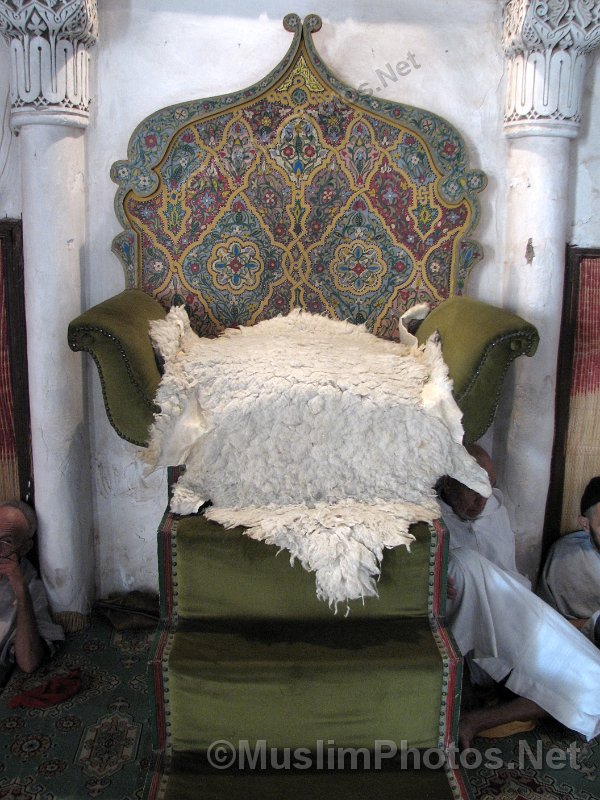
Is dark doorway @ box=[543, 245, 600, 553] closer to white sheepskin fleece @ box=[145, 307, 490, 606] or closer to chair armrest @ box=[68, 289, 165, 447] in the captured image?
white sheepskin fleece @ box=[145, 307, 490, 606]

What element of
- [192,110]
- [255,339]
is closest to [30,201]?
[192,110]

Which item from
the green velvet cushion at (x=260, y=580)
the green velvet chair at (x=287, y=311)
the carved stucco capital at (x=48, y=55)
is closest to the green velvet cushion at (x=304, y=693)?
the green velvet chair at (x=287, y=311)

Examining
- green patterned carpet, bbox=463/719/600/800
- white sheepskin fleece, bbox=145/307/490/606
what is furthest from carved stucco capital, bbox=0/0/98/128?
green patterned carpet, bbox=463/719/600/800

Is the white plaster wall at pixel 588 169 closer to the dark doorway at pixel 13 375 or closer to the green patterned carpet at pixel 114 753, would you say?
the green patterned carpet at pixel 114 753

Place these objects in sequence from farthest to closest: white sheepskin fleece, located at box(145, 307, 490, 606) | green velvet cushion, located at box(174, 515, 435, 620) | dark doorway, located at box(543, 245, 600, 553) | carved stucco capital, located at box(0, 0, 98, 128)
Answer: dark doorway, located at box(543, 245, 600, 553) < carved stucco capital, located at box(0, 0, 98, 128) < white sheepskin fleece, located at box(145, 307, 490, 606) < green velvet cushion, located at box(174, 515, 435, 620)

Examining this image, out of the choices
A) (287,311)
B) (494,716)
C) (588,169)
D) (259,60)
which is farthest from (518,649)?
(259,60)

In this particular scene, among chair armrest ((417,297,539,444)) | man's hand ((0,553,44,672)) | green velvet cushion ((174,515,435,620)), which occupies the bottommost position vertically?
man's hand ((0,553,44,672))

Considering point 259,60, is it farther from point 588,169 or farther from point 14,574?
point 14,574

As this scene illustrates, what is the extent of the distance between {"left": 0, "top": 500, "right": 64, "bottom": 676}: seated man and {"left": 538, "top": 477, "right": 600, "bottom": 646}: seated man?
1997mm

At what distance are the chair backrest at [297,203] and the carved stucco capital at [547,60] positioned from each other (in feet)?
0.89

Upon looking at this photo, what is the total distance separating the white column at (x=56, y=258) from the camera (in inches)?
114

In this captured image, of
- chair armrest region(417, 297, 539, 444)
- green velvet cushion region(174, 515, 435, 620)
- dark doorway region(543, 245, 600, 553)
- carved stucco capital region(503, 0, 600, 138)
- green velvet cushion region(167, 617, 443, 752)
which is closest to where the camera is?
green velvet cushion region(167, 617, 443, 752)

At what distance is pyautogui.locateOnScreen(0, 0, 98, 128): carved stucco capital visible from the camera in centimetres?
282

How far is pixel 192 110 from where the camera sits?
10.1 feet
